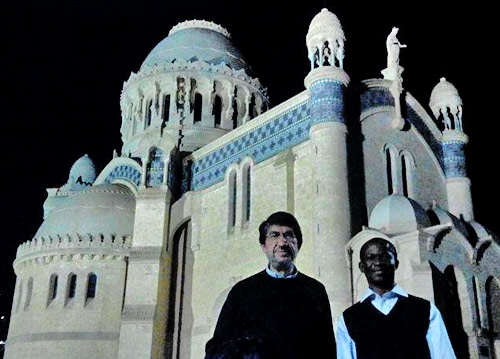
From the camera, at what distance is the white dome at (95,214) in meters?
22.1

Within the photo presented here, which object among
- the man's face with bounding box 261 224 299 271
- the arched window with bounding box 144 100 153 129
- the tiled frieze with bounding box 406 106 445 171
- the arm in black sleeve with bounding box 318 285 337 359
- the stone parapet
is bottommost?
the arm in black sleeve with bounding box 318 285 337 359

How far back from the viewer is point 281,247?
4145mm

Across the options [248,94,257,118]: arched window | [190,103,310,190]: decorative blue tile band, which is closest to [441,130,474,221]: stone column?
[190,103,310,190]: decorative blue tile band

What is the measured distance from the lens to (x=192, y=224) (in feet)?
68.3

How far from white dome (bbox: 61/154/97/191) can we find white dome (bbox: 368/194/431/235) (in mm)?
18200

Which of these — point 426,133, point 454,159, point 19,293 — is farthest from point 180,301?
point 454,159

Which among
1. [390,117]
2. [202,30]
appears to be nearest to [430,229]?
[390,117]

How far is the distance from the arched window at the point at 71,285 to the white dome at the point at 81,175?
8855 mm

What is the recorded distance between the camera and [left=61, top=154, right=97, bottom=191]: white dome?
97.9 ft

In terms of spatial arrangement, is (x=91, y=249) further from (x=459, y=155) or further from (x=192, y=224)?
(x=459, y=155)

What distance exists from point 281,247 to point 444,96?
64.0 ft

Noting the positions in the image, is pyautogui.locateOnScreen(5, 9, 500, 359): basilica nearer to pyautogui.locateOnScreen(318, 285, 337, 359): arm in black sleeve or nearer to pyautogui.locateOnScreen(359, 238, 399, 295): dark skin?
pyautogui.locateOnScreen(359, 238, 399, 295): dark skin

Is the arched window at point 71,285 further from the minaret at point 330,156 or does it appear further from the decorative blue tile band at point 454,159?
the decorative blue tile band at point 454,159

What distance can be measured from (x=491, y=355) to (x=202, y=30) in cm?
1976
